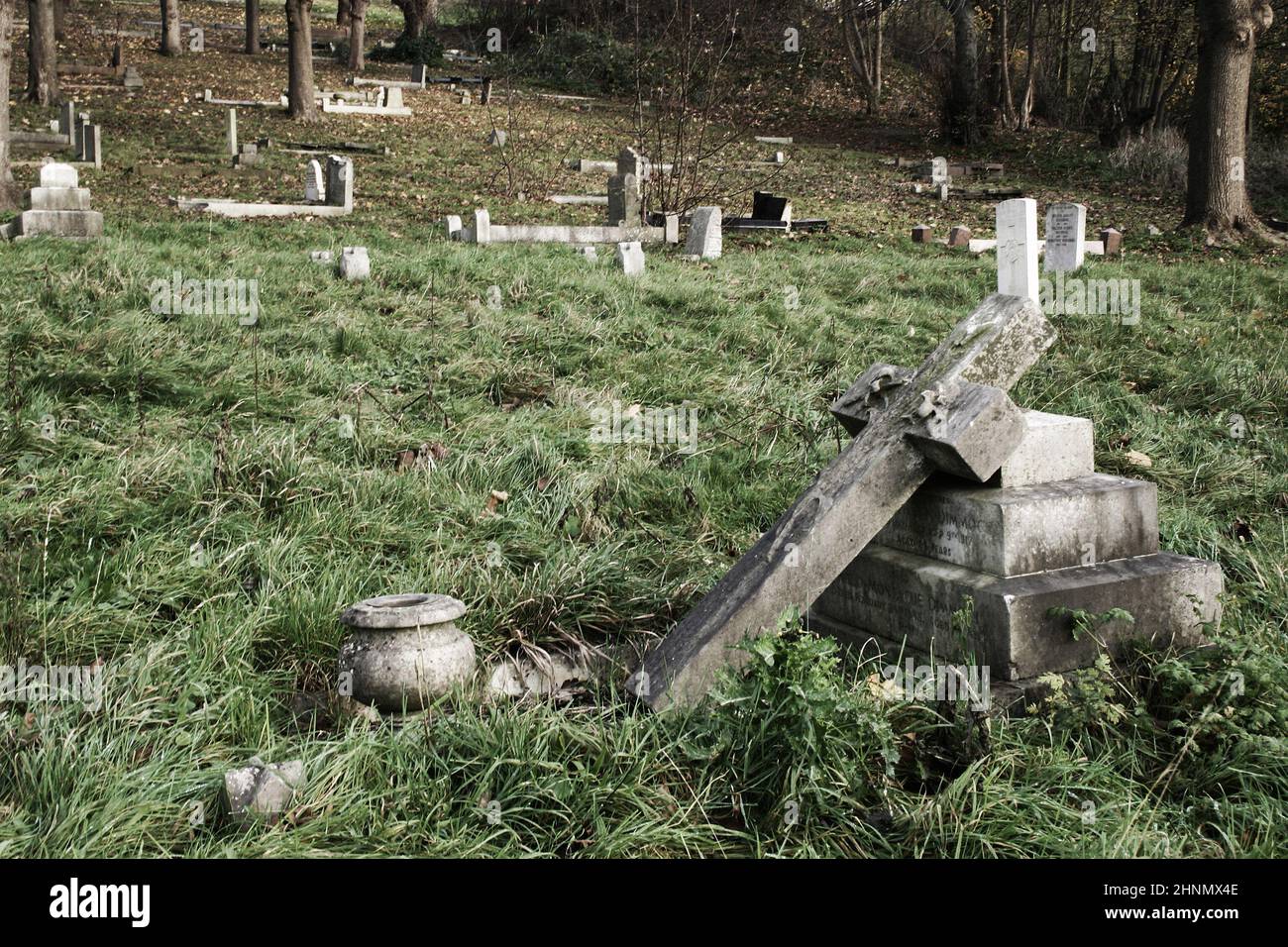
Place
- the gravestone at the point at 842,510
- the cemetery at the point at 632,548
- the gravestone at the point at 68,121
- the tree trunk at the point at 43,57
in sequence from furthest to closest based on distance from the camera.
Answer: the tree trunk at the point at 43,57, the gravestone at the point at 68,121, the gravestone at the point at 842,510, the cemetery at the point at 632,548

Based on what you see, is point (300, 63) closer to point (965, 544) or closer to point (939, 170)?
point (939, 170)

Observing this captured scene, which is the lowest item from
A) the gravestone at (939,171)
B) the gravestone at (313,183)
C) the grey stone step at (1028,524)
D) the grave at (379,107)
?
the grey stone step at (1028,524)

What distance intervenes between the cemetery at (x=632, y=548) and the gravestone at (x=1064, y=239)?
0.05 metres

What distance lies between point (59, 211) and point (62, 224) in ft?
0.49

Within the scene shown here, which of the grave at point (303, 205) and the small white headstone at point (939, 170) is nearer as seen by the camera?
the grave at point (303, 205)

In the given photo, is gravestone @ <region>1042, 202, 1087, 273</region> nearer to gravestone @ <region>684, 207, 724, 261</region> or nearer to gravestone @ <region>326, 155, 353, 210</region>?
gravestone @ <region>684, 207, 724, 261</region>

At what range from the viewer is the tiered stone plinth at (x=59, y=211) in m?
11.2

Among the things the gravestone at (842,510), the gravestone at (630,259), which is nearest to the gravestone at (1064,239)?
the gravestone at (630,259)

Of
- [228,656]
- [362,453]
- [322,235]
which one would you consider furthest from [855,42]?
[228,656]

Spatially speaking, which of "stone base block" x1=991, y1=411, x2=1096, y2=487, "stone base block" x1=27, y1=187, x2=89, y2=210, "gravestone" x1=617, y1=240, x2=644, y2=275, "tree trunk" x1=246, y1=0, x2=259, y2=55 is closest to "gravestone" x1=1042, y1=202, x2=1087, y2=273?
"gravestone" x1=617, y1=240, x2=644, y2=275

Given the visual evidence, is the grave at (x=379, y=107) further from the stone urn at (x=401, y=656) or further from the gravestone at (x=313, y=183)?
the stone urn at (x=401, y=656)

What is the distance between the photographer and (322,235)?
13.3 m
